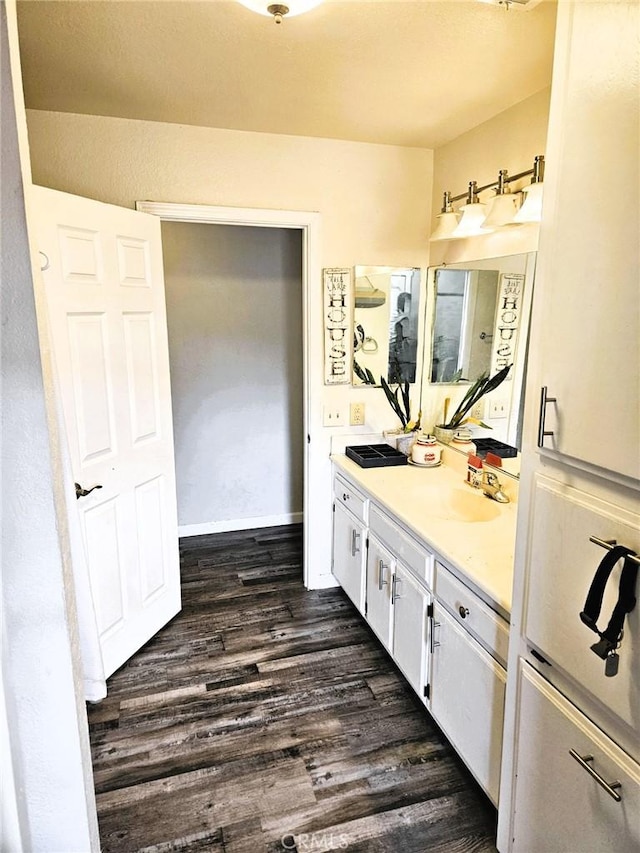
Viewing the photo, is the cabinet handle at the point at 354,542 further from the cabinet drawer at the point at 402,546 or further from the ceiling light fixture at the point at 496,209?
the ceiling light fixture at the point at 496,209

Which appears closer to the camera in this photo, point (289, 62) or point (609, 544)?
point (609, 544)

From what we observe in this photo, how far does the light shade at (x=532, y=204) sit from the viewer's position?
6.18ft

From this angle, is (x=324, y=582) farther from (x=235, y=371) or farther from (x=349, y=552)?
(x=235, y=371)

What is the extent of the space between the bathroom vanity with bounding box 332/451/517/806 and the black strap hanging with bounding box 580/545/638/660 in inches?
19.3

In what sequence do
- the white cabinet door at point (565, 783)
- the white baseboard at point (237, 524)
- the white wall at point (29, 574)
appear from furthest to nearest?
the white baseboard at point (237, 524) < the white cabinet door at point (565, 783) < the white wall at point (29, 574)

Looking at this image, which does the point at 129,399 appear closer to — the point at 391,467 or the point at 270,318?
the point at 391,467

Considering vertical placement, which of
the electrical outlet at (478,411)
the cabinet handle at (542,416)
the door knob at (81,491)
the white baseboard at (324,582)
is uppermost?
the cabinet handle at (542,416)

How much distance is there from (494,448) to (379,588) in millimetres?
832

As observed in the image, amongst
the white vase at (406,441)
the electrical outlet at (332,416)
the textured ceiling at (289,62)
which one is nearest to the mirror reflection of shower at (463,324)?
the white vase at (406,441)

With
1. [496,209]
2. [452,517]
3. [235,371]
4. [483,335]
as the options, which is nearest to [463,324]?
[483,335]

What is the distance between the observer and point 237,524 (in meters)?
3.98

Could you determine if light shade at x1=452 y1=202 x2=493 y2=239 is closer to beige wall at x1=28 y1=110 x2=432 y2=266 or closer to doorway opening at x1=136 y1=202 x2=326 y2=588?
beige wall at x1=28 y1=110 x2=432 y2=266

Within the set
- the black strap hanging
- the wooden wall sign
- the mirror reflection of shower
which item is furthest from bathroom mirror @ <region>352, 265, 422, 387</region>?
the black strap hanging

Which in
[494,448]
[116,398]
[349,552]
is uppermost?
[116,398]
